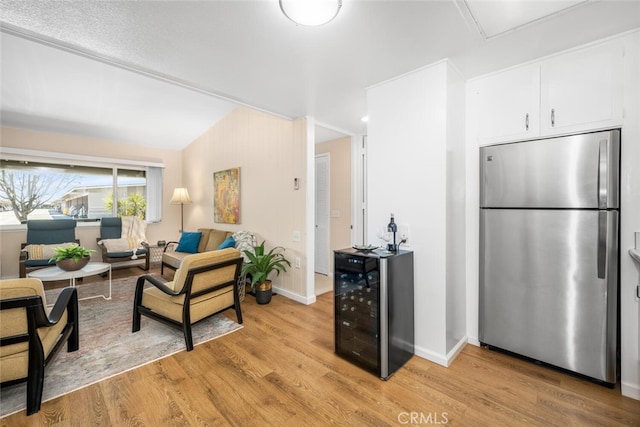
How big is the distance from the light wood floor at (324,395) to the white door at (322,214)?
2642 mm

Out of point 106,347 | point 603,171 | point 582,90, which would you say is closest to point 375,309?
point 603,171

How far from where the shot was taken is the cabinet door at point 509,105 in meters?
2.20

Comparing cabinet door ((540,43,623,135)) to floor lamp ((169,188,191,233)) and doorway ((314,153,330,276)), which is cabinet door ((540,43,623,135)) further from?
floor lamp ((169,188,191,233))

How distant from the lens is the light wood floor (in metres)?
1.64

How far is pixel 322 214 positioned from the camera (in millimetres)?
5035

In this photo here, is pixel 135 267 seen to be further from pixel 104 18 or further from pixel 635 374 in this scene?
pixel 635 374

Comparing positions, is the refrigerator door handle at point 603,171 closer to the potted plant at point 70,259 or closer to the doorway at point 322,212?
the doorway at point 322,212

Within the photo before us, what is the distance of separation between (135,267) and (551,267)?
265 inches

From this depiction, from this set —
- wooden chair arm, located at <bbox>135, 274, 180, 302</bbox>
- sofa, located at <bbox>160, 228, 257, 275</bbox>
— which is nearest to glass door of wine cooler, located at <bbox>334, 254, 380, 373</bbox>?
wooden chair arm, located at <bbox>135, 274, 180, 302</bbox>

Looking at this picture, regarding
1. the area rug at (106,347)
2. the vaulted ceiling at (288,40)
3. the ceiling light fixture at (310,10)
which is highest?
the vaulted ceiling at (288,40)

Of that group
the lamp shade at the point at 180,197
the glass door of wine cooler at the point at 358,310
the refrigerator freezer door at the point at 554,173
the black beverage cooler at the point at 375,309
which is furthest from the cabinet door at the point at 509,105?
the lamp shade at the point at 180,197

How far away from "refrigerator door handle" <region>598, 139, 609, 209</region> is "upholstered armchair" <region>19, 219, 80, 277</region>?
6491mm

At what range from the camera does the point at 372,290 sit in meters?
2.08

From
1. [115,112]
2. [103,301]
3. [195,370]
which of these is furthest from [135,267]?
[195,370]
